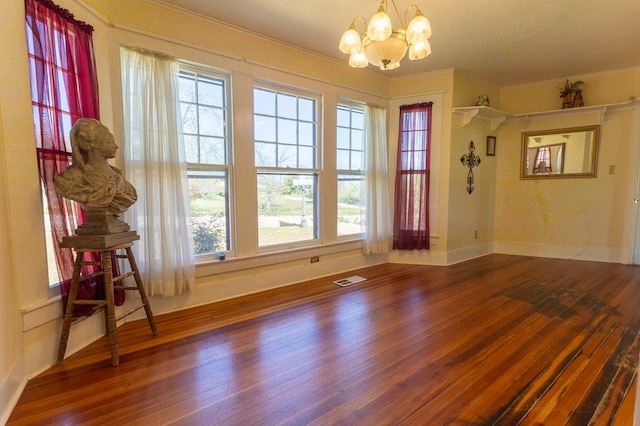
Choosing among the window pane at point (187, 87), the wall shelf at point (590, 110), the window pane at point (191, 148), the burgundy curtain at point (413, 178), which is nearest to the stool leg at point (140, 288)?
the window pane at point (191, 148)

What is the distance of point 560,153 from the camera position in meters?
4.77

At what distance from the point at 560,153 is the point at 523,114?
0.83 metres

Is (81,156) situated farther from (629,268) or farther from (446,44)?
(629,268)

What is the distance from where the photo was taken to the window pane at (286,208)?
3393mm

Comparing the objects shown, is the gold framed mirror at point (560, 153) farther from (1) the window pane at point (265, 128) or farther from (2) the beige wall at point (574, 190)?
(1) the window pane at point (265, 128)

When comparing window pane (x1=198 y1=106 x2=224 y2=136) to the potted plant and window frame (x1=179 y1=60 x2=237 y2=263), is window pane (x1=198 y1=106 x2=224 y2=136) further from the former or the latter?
the potted plant

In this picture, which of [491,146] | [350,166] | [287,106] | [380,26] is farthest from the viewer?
[491,146]

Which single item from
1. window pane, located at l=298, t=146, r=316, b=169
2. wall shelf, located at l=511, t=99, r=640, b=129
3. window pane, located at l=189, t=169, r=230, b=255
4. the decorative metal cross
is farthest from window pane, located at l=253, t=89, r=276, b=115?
wall shelf, located at l=511, t=99, r=640, b=129

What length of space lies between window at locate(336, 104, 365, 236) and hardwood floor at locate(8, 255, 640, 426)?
1.23 metres

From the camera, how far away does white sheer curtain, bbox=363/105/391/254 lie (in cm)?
414

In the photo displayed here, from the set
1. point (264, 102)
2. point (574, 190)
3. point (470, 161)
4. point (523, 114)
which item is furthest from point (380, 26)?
point (574, 190)

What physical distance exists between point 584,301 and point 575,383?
1662 millimetres

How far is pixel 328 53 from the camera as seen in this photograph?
11.9 feet

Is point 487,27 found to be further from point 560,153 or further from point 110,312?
point 110,312
